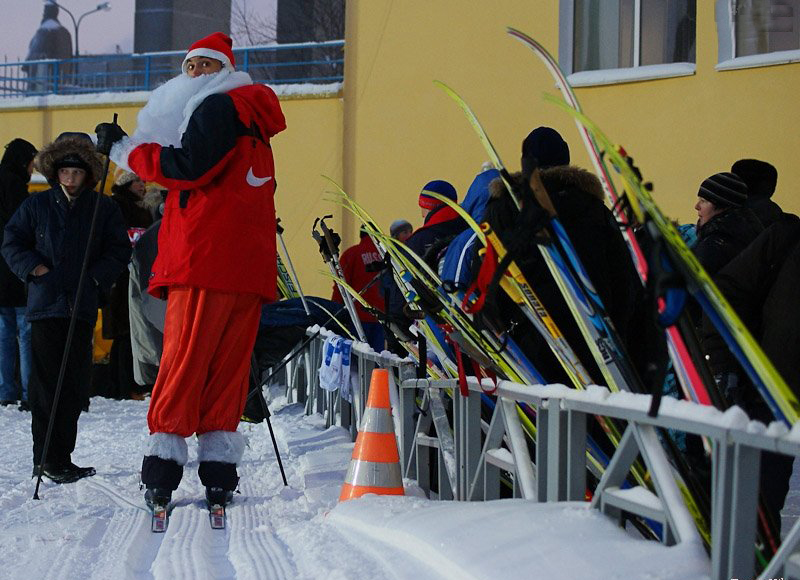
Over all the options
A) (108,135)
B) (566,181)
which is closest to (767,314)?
(566,181)

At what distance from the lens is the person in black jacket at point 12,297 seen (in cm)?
881

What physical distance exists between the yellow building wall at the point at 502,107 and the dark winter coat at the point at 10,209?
14.7 ft

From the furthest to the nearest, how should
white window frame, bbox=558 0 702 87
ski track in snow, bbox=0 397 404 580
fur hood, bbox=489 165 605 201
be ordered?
white window frame, bbox=558 0 702 87, fur hood, bbox=489 165 605 201, ski track in snow, bbox=0 397 404 580

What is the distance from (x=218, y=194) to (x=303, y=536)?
1.41 m

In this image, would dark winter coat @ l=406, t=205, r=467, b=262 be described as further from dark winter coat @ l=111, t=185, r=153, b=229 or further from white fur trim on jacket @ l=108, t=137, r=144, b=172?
dark winter coat @ l=111, t=185, r=153, b=229

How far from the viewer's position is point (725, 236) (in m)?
4.91

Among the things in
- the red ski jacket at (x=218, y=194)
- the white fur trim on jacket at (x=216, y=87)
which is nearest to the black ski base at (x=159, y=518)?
the red ski jacket at (x=218, y=194)

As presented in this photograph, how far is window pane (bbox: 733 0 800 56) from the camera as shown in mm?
9672

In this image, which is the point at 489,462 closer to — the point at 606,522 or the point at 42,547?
the point at 606,522

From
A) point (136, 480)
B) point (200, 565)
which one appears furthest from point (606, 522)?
point (136, 480)

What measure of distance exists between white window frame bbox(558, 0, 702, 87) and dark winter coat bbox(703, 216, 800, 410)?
648 centimetres

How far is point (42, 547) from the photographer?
3.87m

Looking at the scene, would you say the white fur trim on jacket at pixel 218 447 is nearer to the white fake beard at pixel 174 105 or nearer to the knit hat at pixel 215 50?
the white fake beard at pixel 174 105

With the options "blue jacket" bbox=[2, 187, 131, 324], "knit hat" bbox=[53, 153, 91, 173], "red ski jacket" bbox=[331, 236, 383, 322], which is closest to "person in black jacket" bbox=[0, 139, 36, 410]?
"red ski jacket" bbox=[331, 236, 383, 322]
